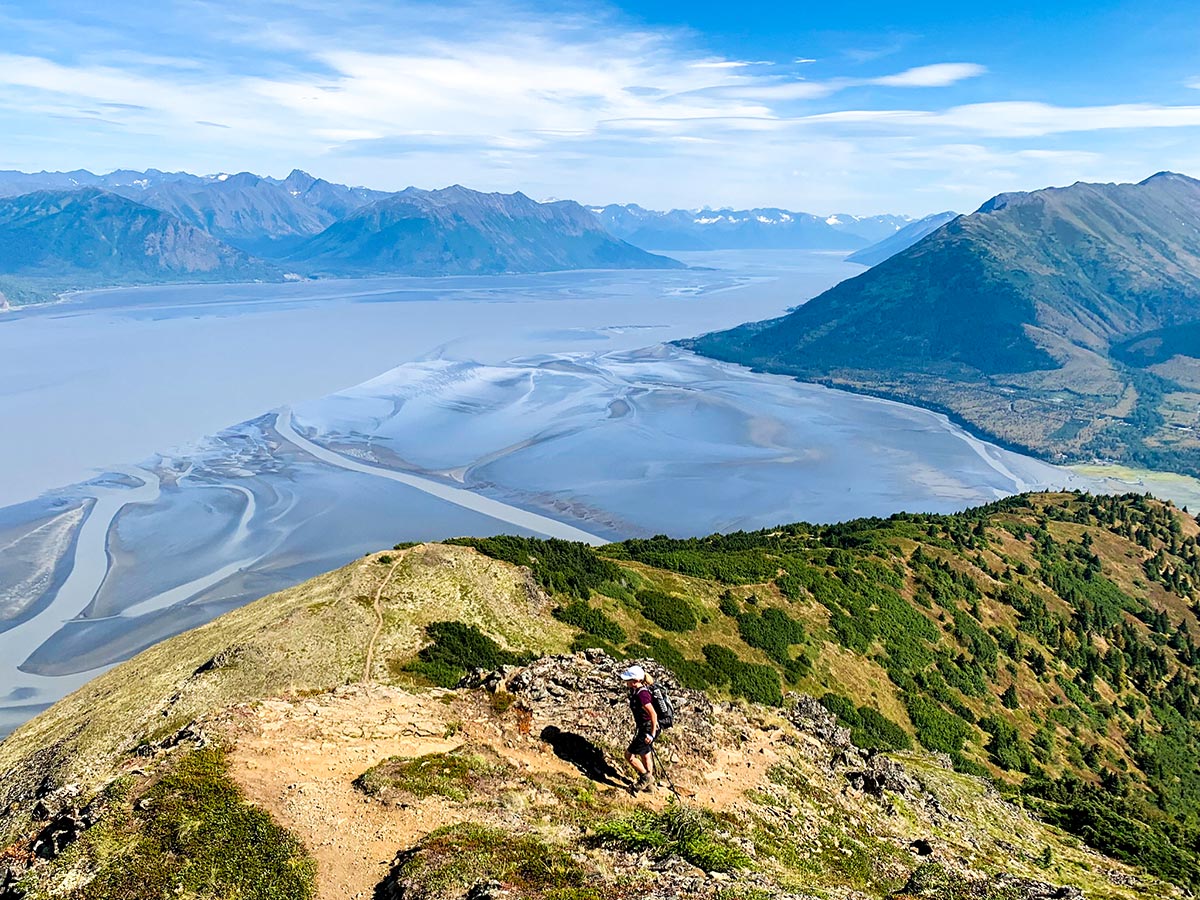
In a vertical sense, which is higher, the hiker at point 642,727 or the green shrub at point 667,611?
the hiker at point 642,727

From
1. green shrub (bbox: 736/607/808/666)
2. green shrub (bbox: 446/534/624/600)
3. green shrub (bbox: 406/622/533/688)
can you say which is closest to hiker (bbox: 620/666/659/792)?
green shrub (bbox: 406/622/533/688)

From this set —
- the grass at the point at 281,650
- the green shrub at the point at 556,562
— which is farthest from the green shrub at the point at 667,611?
the grass at the point at 281,650

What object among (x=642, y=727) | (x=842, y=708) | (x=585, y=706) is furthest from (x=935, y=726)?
(x=642, y=727)

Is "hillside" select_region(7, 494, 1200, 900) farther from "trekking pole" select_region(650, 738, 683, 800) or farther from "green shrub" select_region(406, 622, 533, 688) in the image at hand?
"trekking pole" select_region(650, 738, 683, 800)

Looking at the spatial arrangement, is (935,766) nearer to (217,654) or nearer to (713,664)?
(713,664)

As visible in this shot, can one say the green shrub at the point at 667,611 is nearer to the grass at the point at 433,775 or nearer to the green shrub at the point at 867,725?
the green shrub at the point at 867,725

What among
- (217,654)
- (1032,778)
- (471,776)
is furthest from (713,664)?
(471,776)
